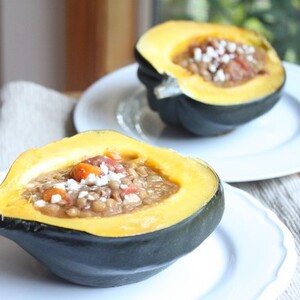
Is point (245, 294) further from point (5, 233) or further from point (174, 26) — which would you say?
point (174, 26)

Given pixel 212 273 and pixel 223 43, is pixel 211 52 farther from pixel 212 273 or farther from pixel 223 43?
pixel 212 273

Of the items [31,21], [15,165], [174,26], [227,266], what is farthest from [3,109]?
[31,21]

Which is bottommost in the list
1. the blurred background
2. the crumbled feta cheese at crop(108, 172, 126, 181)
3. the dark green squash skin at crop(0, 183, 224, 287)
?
the blurred background

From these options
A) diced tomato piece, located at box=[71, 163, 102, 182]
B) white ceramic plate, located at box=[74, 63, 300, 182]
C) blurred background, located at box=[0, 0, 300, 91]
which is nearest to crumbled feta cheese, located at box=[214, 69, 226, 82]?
white ceramic plate, located at box=[74, 63, 300, 182]

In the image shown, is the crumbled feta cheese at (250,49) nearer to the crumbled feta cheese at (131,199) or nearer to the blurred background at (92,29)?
the crumbled feta cheese at (131,199)

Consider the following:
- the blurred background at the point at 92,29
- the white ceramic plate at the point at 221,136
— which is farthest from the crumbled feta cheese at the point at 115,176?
the blurred background at the point at 92,29

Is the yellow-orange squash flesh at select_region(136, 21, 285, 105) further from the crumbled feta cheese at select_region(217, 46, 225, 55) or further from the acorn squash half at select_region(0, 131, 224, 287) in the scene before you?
the acorn squash half at select_region(0, 131, 224, 287)
